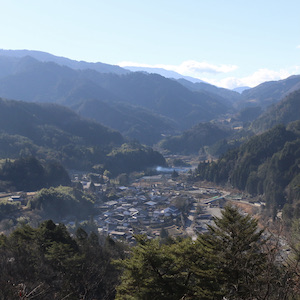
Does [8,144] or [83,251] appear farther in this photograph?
[8,144]

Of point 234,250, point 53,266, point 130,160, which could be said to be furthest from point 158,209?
point 130,160

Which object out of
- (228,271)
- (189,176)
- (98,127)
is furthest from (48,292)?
(98,127)

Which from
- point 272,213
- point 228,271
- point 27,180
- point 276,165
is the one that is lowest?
point 27,180

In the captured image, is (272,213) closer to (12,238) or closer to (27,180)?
(12,238)

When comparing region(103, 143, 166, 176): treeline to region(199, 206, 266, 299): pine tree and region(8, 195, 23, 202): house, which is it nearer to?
region(8, 195, 23, 202): house

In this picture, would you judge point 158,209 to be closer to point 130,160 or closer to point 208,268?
point 208,268

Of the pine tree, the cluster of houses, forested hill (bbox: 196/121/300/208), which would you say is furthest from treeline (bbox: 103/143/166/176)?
the pine tree

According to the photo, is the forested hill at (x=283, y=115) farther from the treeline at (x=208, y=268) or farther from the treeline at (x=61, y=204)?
the treeline at (x=208, y=268)
